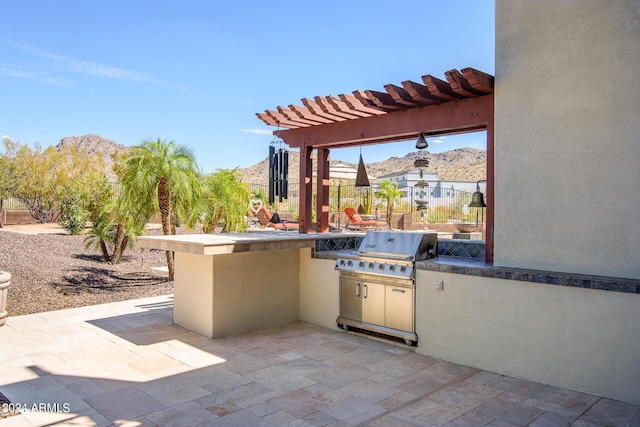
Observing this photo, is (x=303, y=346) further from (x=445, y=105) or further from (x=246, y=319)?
(x=445, y=105)

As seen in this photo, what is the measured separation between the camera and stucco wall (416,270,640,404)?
3719 mm

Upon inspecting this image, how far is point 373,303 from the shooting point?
557 cm

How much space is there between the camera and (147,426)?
3223 mm

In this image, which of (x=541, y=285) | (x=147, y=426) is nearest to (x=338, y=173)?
(x=541, y=285)

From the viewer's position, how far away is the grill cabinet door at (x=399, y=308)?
5.18 metres

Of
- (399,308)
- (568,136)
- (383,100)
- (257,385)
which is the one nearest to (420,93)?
(383,100)

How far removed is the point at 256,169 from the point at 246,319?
2139 inches

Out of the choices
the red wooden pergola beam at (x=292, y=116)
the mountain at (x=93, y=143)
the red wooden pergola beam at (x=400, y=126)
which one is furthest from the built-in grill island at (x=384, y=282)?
the mountain at (x=93, y=143)

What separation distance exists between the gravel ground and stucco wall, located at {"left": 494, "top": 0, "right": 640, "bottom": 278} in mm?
7055

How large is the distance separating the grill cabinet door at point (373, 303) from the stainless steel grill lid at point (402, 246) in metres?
0.42

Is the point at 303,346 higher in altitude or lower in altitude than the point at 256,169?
lower

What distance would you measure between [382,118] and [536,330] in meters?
3.43

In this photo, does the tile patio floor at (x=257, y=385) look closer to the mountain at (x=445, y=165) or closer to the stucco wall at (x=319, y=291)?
the stucco wall at (x=319, y=291)

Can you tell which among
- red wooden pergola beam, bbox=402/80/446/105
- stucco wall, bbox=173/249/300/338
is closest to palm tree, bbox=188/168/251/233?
stucco wall, bbox=173/249/300/338
